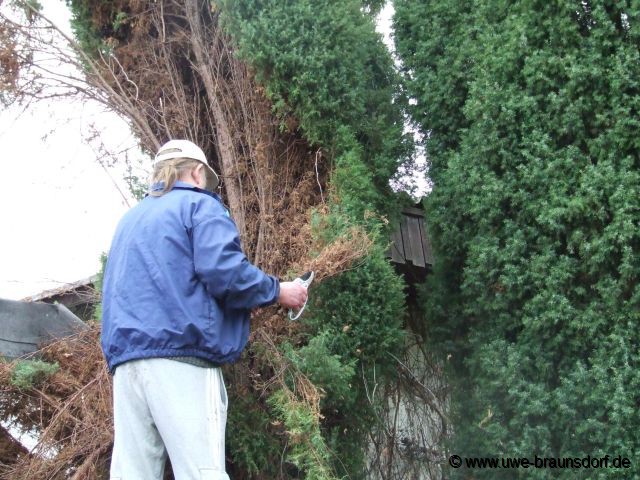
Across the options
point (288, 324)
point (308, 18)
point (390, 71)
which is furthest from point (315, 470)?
point (390, 71)

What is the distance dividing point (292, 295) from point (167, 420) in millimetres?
827

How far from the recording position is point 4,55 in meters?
6.07

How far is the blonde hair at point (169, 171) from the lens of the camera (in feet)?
13.4

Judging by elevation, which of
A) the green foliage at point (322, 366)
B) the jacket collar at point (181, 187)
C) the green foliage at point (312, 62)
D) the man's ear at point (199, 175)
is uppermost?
the green foliage at point (312, 62)

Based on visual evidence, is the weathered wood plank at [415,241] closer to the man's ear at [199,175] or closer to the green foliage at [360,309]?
the green foliage at [360,309]

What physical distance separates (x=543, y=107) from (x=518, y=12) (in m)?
0.71

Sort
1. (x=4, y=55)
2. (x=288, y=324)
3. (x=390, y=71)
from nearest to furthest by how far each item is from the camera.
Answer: (x=288, y=324)
(x=4, y=55)
(x=390, y=71)

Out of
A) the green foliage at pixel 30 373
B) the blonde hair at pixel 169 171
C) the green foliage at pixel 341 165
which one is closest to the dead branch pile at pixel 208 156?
the green foliage at pixel 30 373

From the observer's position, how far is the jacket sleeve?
367 cm

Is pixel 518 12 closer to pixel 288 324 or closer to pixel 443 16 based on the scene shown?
pixel 443 16

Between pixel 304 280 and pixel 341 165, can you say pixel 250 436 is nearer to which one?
pixel 304 280

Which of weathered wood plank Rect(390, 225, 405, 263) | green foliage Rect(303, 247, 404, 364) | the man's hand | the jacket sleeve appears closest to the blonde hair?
the jacket sleeve

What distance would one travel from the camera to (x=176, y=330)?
3.58 meters

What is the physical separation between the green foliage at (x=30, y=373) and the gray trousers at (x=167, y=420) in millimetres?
1367
